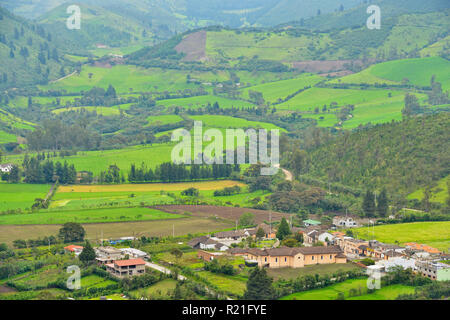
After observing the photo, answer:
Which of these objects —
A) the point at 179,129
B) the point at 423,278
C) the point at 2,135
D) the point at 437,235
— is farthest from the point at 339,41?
the point at 423,278

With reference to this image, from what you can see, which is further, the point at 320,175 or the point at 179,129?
the point at 179,129

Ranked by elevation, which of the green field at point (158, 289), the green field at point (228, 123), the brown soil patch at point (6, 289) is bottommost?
the brown soil patch at point (6, 289)

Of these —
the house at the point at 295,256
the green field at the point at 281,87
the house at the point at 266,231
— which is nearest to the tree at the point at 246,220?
the house at the point at 266,231

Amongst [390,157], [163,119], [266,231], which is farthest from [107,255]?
[163,119]

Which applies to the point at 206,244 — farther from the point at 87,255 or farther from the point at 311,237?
the point at 87,255

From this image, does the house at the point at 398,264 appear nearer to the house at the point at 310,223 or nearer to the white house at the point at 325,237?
the white house at the point at 325,237
